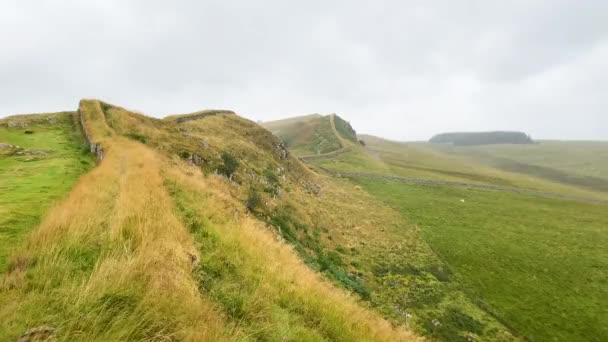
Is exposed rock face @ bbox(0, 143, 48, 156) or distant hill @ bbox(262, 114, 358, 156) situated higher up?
distant hill @ bbox(262, 114, 358, 156)

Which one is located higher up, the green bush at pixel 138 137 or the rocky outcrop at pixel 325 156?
the green bush at pixel 138 137

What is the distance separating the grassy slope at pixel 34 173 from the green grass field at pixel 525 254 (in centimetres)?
2547

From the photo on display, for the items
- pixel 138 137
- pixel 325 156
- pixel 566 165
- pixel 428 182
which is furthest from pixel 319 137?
pixel 566 165

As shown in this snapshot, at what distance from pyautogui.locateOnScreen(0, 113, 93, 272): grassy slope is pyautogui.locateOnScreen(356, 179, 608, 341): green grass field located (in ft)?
83.6

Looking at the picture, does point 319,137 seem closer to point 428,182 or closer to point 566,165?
point 428,182

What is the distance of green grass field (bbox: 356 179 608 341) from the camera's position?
23.5 metres

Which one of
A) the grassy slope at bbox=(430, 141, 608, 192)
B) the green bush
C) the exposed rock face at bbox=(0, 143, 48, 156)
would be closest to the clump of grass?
the green bush

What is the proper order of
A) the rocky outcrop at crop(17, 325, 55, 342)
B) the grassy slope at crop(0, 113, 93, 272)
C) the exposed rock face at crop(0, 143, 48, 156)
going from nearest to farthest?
the rocky outcrop at crop(17, 325, 55, 342) → the grassy slope at crop(0, 113, 93, 272) → the exposed rock face at crop(0, 143, 48, 156)

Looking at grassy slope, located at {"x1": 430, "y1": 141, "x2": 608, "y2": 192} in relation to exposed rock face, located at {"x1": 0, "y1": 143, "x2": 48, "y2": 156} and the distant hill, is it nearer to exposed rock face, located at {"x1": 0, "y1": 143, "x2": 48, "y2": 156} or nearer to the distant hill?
the distant hill

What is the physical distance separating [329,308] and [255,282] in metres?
1.86

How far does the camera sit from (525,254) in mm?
34750

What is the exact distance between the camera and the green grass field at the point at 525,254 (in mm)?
23484

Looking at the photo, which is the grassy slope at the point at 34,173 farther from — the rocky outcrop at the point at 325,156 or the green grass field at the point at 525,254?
the rocky outcrop at the point at 325,156

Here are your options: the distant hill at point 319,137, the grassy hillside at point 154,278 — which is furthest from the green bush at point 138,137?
the distant hill at point 319,137
